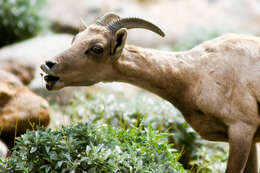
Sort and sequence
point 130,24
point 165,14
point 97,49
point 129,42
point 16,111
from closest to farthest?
point 97,49
point 130,24
point 16,111
point 129,42
point 165,14

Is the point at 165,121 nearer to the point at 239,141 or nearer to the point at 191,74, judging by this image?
the point at 191,74

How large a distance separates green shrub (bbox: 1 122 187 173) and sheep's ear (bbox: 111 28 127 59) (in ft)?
3.34

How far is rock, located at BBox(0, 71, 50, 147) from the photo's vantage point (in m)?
6.34

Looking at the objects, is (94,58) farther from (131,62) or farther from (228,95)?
(228,95)

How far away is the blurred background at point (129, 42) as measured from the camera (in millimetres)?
7133

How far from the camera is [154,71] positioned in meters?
4.58

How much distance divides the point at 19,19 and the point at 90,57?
9.12 meters

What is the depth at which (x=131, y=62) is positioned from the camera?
451cm

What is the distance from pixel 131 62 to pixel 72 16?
39.5 feet

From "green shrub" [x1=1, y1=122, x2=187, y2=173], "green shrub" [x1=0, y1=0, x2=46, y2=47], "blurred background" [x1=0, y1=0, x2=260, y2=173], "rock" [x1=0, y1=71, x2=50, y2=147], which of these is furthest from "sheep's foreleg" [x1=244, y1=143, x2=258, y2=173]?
"green shrub" [x1=0, y1=0, x2=46, y2=47]

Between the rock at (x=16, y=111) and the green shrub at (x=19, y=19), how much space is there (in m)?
6.12

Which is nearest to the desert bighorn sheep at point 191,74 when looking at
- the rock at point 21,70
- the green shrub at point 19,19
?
the rock at point 21,70

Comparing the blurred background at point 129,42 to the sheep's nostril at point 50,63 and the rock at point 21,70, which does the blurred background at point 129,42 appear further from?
the sheep's nostril at point 50,63

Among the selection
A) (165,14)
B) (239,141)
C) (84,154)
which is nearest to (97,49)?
(84,154)
